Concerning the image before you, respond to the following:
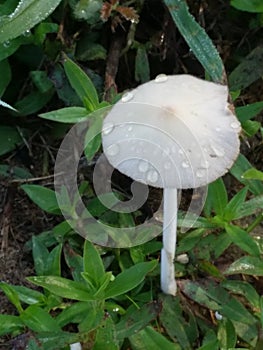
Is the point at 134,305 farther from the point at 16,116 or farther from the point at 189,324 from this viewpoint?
the point at 16,116

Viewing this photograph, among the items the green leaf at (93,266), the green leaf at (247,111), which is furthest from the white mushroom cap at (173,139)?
the green leaf at (247,111)

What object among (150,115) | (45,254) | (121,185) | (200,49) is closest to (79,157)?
(121,185)

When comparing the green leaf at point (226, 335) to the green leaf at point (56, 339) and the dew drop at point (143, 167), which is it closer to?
the green leaf at point (56, 339)

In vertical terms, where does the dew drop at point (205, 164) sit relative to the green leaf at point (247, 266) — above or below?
above

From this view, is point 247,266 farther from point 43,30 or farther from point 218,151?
point 43,30

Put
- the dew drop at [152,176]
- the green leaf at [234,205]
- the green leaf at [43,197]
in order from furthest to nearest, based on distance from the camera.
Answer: the green leaf at [43,197], the green leaf at [234,205], the dew drop at [152,176]

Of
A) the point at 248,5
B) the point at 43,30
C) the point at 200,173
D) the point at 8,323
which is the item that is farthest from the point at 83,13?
the point at 8,323
